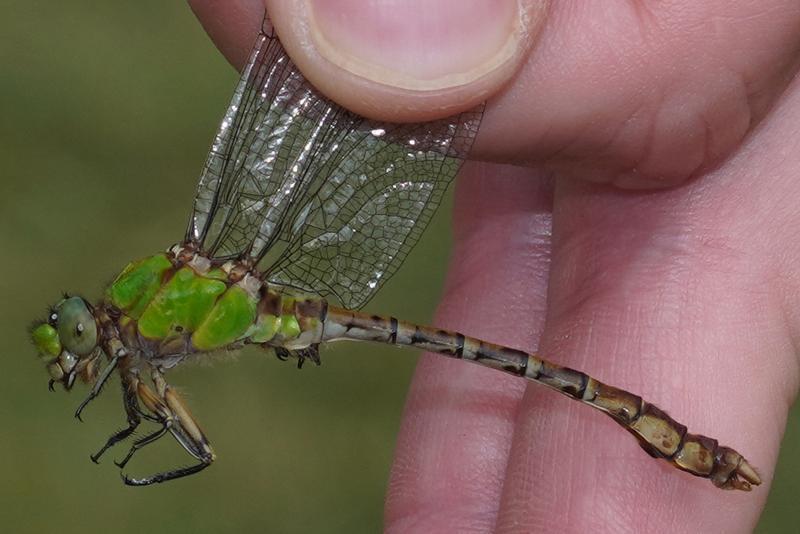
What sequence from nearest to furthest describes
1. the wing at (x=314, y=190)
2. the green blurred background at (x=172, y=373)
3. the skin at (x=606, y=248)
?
the skin at (x=606, y=248)
the wing at (x=314, y=190)
the green blurred background at (x=172, y=373)

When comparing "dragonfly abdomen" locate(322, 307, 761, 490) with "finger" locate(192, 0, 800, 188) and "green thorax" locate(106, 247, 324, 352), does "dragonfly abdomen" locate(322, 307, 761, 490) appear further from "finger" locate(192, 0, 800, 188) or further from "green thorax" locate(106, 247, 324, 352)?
"finger" locate(192, 0, 800, 188)

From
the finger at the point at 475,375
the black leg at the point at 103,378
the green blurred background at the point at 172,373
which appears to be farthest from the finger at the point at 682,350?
the green blurred background at the point at 172,373

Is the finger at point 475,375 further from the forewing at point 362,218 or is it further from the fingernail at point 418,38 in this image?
the fingernail at point 418,38

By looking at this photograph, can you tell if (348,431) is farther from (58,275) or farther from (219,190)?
(219,190)

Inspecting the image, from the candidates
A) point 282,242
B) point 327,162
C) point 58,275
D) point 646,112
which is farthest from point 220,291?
point 58,275

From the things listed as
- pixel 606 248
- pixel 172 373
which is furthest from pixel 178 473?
pixel 172 373

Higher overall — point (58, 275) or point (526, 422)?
point (58, 275)

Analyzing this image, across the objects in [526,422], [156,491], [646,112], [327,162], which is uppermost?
[646,112]
